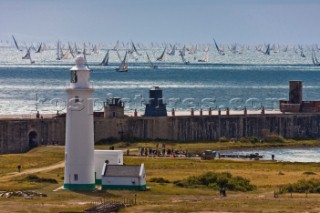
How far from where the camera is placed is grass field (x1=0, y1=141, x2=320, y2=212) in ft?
212

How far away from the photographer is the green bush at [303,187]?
238 ft

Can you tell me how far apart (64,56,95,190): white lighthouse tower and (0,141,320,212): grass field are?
1.26 m

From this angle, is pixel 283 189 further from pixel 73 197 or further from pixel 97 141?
pixel 97 141

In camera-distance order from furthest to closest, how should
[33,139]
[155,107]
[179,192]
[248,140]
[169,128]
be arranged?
[248,140]
[155,107]
[169,128]
[33,139]
[179,192]

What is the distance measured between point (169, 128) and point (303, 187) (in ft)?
136

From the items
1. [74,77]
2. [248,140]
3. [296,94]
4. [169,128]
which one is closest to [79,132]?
[74,77]

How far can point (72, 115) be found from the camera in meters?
70.8

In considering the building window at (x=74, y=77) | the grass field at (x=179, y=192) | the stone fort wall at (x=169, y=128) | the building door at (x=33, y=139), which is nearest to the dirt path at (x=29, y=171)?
the grass field at (x=179, y=192)

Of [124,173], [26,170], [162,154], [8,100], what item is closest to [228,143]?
[162,154]

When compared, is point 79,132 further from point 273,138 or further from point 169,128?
point 273,138

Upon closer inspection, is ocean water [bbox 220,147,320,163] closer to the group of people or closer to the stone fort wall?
the group of people

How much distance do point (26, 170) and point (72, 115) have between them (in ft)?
42.1

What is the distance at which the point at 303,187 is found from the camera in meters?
73.0

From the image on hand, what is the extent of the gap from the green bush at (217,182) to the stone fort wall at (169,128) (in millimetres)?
33346
